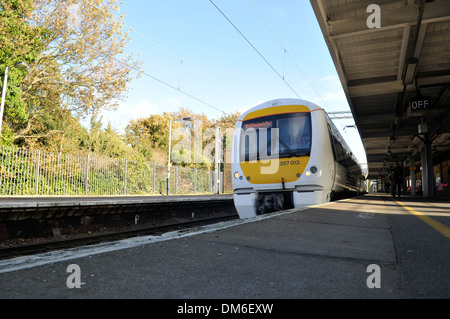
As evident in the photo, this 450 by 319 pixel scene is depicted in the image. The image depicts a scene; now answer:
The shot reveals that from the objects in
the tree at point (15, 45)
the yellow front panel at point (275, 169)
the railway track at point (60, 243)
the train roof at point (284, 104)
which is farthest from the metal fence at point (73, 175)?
the yellow front panel at point (275, 169)

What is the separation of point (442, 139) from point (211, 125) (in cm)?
2602

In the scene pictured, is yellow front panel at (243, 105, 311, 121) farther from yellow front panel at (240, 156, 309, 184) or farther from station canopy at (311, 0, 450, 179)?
station canopy at (311, 0, 450, 179)

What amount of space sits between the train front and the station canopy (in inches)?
103

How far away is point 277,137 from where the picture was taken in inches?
309

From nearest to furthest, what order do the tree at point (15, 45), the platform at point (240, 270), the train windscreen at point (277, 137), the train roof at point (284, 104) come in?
the platform at point (240, 270) → the train windscreen at point (277, 137) → the train roof at point (284, 104) → the tree at point (15, 45)

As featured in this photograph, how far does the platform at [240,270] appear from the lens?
148 cm

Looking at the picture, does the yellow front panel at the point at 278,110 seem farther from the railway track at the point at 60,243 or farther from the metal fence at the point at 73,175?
the metal fence at the point at 73,175

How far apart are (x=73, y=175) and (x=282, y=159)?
42.7 ft

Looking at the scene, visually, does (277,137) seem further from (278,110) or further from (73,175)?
(73,175)

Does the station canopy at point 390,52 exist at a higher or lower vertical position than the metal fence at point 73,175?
higher

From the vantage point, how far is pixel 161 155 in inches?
1247

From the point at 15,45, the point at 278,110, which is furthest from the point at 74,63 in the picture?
the point at 278,110

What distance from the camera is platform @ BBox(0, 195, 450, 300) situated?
1484 mm
